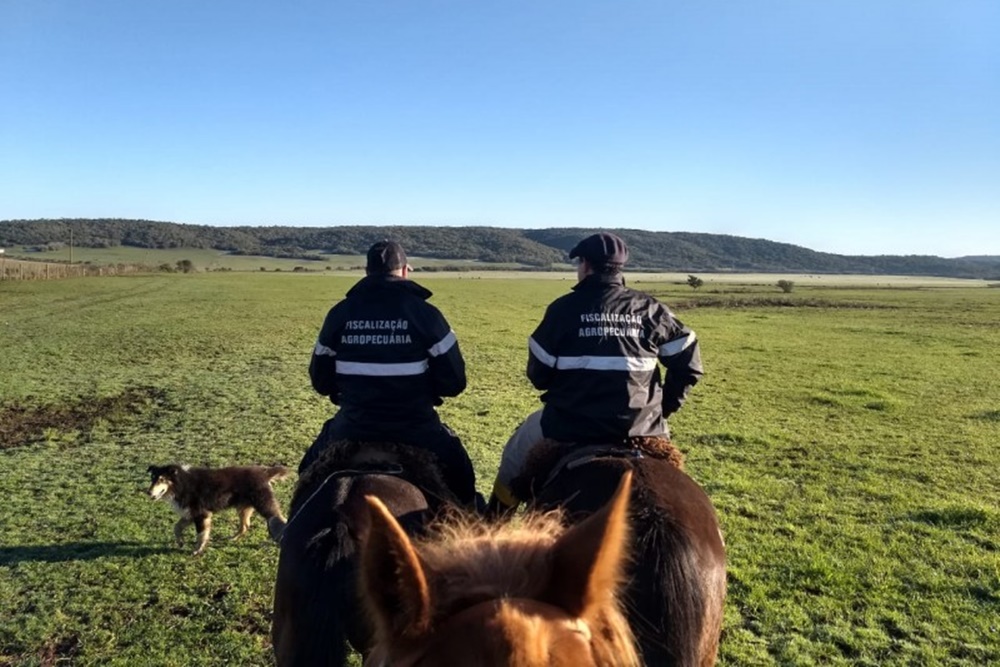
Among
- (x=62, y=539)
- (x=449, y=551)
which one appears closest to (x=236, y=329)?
(x=62, y=539)

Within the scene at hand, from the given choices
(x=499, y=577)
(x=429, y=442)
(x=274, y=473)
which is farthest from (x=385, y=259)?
(x=274, y=473)

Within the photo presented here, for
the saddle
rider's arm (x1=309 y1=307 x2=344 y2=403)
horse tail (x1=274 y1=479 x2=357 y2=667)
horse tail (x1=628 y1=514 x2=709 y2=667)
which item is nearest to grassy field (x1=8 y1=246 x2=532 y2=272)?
rider's arm (x1=309 y1=307 x2=344 y2=403)

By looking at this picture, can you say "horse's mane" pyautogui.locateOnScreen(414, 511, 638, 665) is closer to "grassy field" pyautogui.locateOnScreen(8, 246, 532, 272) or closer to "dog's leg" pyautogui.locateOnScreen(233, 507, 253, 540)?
"dog's leg" pyautogui.locateOnScreen(233, 507, 253, 540)

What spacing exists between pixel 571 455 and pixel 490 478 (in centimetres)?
560

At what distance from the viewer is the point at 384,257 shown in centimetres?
452

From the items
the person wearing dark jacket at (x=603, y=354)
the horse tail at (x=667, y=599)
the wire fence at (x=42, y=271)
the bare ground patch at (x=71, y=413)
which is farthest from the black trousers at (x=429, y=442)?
the wire fence at (x=42, y=271)

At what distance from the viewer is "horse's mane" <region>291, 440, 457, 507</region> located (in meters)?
3.81

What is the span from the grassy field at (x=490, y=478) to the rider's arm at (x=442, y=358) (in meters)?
2.50

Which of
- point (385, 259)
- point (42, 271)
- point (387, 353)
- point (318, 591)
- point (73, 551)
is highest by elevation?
point (385, 259)

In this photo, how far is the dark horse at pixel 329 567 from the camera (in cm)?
294

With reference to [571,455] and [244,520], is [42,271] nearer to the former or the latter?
[244,520]

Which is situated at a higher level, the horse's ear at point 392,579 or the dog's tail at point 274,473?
the horse's ear at point 392,579

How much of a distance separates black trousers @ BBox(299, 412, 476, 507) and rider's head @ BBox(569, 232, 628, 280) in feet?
4.72

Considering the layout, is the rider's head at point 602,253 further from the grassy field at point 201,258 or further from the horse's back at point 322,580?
the grassy field at point 201,258
